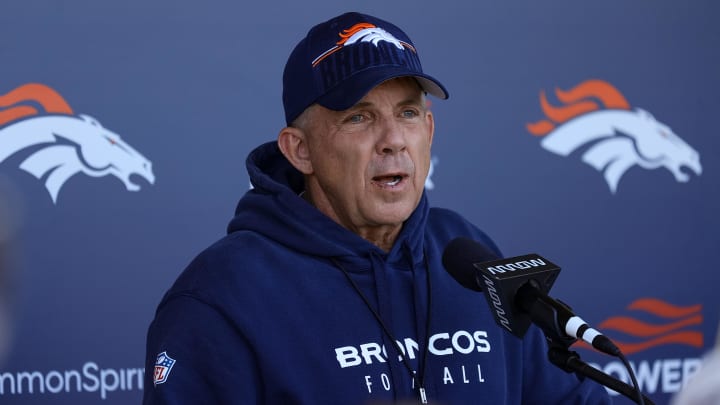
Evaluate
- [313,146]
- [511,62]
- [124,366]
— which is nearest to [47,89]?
[124,366]

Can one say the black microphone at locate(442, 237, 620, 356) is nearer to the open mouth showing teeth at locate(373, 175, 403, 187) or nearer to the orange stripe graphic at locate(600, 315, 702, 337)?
the open mouth showing teeth at locate(373, 175, 403, 187)

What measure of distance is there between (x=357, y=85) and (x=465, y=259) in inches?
14.0

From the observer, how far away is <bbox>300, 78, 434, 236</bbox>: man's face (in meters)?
1.59

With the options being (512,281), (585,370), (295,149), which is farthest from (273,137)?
(585,370)

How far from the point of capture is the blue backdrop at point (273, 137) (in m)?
2.42

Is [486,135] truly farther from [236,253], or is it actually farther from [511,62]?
[236,253]

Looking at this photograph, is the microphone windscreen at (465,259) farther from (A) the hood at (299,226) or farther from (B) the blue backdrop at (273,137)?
(B) the blue backdrop at (273,137)

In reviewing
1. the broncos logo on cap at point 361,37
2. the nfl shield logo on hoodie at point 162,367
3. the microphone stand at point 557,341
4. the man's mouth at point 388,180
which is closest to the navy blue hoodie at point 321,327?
the nfl shield logo on hoodie at point 162,367

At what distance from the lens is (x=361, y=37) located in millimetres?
1598

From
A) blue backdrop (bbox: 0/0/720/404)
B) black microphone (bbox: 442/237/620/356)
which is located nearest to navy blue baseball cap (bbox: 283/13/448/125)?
black microphone (bbox: 442/237/620/356)

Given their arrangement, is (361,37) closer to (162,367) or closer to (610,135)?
(162,367)

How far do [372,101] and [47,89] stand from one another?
120 centimetres

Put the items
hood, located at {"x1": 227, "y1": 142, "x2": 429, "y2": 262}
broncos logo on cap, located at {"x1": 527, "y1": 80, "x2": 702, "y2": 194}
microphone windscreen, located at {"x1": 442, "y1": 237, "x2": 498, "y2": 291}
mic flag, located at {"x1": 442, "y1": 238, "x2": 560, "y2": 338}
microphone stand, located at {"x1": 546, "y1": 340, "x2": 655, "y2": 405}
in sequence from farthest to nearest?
broncos logo on cap, located at {"x1": 527, "y1": 80, "x2": 702, "y2": 194}
hood, located at {"x1": 227, "y1": 142, "x2": 429, "y2": 262}
microphone windscreen, located at {"x1": 442, "y1": 237, "x2": 498, "y2": 291}
mic flag, located at {"x1": 442, "y1": 238, "x2": 560, "y2": 338}
microphone stand, located at {"x1": 546, "y1": 340, "x2": 655, "y2": 405}

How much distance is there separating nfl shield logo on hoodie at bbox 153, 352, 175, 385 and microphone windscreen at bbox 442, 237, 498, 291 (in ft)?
1.52
